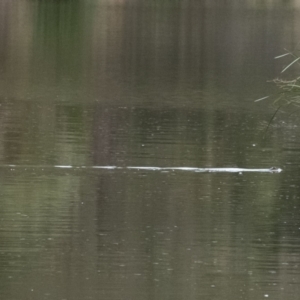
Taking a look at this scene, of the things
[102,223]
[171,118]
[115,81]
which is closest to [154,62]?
[115,81]

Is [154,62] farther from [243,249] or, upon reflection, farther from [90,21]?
[243,249]

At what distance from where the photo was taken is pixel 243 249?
8500mm

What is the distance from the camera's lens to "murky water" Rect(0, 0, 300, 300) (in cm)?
766

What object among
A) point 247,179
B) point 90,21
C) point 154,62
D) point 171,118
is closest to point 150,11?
point 90,21

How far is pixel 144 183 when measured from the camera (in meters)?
11.2

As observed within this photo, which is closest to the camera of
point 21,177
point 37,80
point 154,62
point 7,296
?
point 7,296

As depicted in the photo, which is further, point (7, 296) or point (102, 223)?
point (102, 223)

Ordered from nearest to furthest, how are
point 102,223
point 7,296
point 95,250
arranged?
point 7,296 < point 95,250 < point 102,223

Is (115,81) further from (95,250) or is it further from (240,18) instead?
(240,18)

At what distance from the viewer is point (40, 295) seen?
7062 mm

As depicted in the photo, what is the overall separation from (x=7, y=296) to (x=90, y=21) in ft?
119

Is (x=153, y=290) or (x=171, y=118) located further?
(x=171, y=118)

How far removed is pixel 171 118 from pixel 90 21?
2669 centimetres

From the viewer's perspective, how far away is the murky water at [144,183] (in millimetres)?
7656
